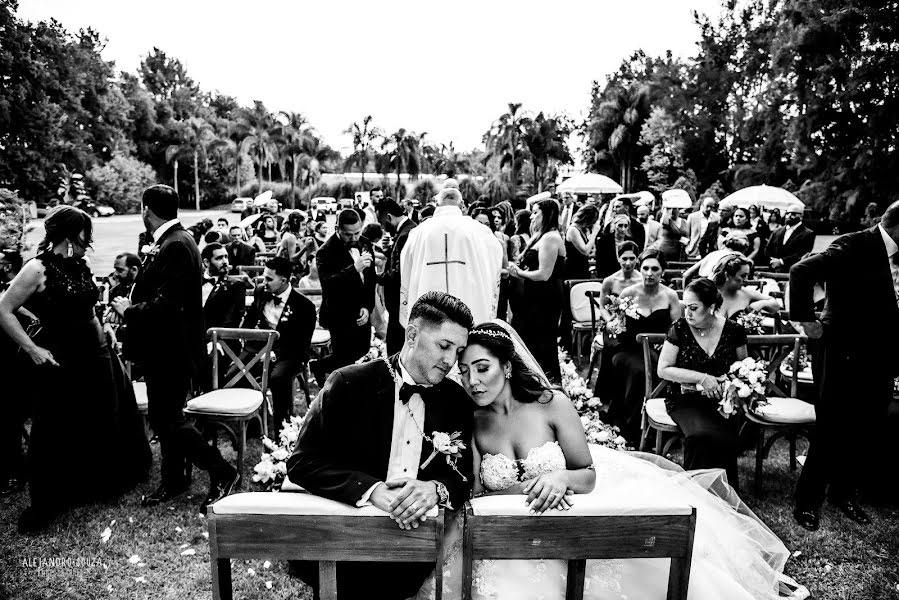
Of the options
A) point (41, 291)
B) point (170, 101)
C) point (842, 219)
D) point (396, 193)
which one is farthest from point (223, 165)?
point (41, 291)

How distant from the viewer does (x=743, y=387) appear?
4289 millimetres

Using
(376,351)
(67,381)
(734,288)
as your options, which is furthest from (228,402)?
(734,288)

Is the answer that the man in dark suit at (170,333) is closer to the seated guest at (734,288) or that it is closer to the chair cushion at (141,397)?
the chair cushion at (141,397)

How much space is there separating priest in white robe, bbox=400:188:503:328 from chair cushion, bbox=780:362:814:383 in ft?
9.07

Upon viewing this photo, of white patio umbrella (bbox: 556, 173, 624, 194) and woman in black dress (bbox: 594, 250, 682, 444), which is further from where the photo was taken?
white patio umbrella (bbox: 556, 173, 624, 194)

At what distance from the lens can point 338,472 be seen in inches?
95.3

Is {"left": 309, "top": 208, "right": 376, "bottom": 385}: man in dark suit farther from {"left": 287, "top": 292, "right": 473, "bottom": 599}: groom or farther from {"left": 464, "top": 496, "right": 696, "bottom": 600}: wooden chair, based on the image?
{"left": 464, "top": 496, "right": 696, "bottom": 600}: wooden chair

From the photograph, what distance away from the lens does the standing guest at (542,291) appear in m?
6.65

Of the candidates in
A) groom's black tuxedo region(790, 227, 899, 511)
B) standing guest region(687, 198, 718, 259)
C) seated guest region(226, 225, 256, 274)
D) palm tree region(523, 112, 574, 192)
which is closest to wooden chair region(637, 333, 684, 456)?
groom's black tuxedo region(790, 227, 899, 511)

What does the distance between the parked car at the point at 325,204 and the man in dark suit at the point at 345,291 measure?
110 feet

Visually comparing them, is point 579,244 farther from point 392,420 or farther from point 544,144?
point 544,144

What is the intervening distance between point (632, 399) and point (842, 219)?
26.2m

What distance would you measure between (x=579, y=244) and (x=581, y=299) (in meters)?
1.09

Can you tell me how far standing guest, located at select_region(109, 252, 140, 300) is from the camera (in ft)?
20.8
